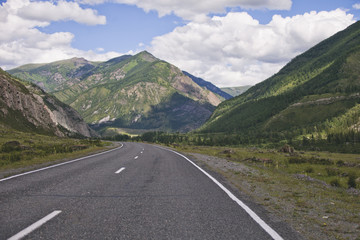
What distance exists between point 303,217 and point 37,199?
7253 millimetres

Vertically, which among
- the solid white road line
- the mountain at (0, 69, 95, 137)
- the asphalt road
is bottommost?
the asphalt road

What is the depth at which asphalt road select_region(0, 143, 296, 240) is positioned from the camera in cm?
541

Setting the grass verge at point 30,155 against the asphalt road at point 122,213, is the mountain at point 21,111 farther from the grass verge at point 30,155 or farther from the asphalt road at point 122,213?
the asphalt road at point 122,213

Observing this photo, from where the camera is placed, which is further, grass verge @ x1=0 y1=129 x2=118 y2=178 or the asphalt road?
grass verge @ x1=0 y1=129 x2=118 y2=178

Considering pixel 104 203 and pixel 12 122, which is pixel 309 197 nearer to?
pixel 104 203

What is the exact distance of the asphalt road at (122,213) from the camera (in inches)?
213

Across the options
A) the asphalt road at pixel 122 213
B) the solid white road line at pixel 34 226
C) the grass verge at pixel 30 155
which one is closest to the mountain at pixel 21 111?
the grass verge at pixel 30 155

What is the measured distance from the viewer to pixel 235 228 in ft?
19.3

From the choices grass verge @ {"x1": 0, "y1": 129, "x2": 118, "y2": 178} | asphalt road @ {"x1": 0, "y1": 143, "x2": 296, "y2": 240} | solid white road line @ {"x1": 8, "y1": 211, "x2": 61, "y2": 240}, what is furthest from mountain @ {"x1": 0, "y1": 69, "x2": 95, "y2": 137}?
solid white road line @ {"x1": 8, "y1": 211, "x2": 61, "y2": 240}

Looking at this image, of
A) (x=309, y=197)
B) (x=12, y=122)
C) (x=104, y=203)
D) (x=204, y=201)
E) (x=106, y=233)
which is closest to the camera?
(x=106, y=233)

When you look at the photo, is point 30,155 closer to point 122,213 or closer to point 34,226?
point 122,213

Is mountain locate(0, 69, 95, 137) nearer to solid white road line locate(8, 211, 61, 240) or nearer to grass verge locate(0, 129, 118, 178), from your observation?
grass verge locate(0, 129, 118, 178)

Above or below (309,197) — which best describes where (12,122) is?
above

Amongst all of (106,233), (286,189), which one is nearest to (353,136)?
(286,189)
